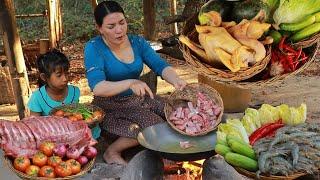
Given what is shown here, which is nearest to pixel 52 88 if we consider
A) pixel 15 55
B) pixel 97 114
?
pixel 97 114

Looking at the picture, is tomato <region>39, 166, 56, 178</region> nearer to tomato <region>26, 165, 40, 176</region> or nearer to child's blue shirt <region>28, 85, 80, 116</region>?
tomato <region>26, 165, 40, 176</region>

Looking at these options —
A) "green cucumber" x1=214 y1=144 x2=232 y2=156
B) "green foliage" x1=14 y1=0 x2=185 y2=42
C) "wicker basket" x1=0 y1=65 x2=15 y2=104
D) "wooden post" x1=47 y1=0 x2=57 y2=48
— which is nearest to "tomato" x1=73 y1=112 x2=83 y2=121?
"green cucumber" x1=214 y1=144 x2=232 y2=156

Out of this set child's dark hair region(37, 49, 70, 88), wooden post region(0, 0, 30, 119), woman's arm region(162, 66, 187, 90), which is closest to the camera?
woman's arm region(162, 66, 187, 90)

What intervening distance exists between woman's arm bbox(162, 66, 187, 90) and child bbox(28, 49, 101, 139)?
79cm

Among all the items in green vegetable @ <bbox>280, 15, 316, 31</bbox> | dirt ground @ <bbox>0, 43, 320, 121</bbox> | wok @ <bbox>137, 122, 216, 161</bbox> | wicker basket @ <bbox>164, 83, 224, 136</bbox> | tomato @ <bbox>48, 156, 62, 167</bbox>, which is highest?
green vegetable @ <bbox>280, 15, 316, 31</bbox>

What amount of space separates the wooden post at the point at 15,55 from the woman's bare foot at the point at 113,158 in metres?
2.04

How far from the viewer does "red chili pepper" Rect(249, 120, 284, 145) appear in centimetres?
258

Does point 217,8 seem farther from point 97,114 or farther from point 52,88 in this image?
point 52,88

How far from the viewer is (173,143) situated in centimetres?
381

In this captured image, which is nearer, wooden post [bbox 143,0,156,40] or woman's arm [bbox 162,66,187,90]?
woman's arm [bbox 162,66,187,90]

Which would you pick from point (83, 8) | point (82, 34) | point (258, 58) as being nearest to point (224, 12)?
point (258, 58)

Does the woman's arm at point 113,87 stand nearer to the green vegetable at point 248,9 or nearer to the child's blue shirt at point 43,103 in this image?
the child's blue shirt at point 43,103

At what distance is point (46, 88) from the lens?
4.52 m

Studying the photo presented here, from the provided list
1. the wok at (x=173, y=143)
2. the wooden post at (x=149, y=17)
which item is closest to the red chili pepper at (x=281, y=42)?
the wok at (x=173, y=143)
